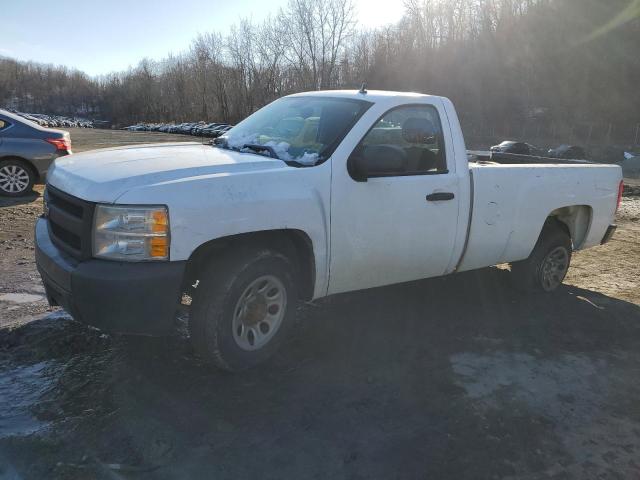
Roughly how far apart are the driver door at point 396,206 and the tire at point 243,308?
43 cm

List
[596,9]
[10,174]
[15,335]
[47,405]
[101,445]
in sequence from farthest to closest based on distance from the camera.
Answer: [596,9] < [10,174] < [15,335] < [47,405] < [101,445]

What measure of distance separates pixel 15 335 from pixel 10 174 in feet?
19.9

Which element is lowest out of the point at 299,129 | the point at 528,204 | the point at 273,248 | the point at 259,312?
the point at 259,312

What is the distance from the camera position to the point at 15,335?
4199mm

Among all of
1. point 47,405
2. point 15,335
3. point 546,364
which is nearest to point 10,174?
point 15,335

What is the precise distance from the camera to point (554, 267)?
600 centimetres

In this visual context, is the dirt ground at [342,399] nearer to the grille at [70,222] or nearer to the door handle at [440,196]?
the grille at [70,222]

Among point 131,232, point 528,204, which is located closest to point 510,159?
point 528,204

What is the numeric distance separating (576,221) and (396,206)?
9.95ft

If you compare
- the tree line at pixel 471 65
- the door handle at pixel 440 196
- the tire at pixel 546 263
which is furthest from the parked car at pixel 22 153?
the tree line at pixel 471 65

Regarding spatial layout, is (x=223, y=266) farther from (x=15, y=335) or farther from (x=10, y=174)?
(x=10, y=174)

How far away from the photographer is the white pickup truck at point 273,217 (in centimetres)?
318

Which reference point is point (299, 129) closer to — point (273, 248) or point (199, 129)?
point (273, 248)

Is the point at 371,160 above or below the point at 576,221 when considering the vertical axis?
above
